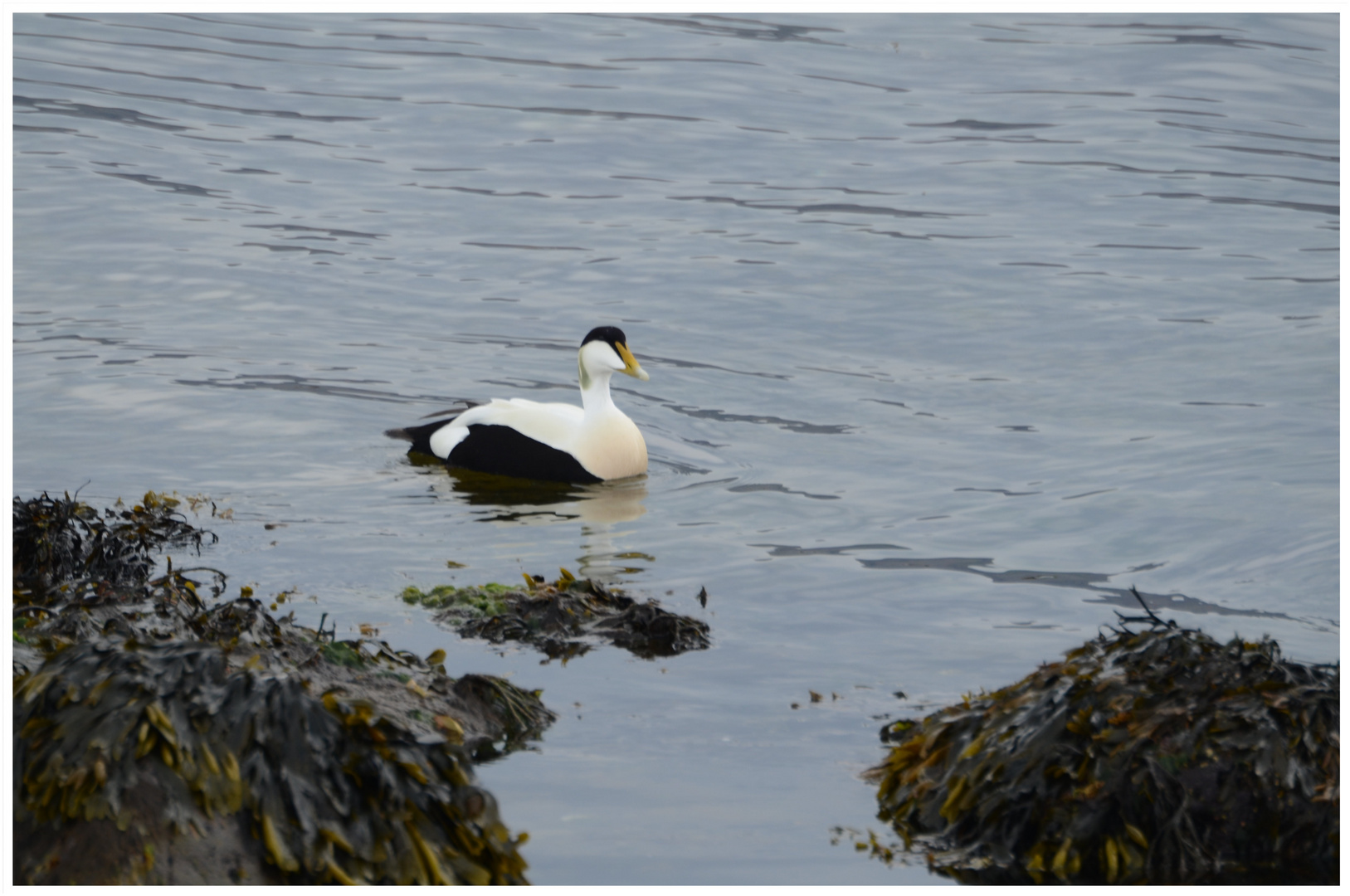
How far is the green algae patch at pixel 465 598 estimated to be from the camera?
7.32 meters

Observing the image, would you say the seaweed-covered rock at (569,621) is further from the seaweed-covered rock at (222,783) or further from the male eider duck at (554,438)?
the male eider duck at (554,438)

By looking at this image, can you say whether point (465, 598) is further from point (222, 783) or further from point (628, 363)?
point (628, 363)

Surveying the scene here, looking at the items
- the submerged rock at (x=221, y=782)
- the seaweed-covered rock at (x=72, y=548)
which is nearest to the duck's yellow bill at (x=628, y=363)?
the seaweed-covered rock at (x=72, y=548)

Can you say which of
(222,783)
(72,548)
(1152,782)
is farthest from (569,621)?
(1152,782)

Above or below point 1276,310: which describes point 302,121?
above

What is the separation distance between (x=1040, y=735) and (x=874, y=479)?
5.91 m

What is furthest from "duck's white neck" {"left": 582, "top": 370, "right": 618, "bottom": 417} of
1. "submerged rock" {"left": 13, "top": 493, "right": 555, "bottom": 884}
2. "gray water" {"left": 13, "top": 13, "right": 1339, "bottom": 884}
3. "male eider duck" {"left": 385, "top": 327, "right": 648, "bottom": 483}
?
"submerged rock" {"left": 13, "top": 493, "right": 555, "bottom": 884}

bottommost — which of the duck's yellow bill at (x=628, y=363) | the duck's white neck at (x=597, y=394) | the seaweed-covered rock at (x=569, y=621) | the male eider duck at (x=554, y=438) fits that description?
the seaweed-covered rock at (x=569, y=621)

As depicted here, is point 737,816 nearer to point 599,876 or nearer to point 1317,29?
point 599,876

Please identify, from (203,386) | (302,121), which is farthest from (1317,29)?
(203,386)

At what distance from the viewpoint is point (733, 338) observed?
14.8m

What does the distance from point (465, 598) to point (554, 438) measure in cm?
382

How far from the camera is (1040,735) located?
16.3ft

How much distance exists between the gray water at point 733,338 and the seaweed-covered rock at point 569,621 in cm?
17
